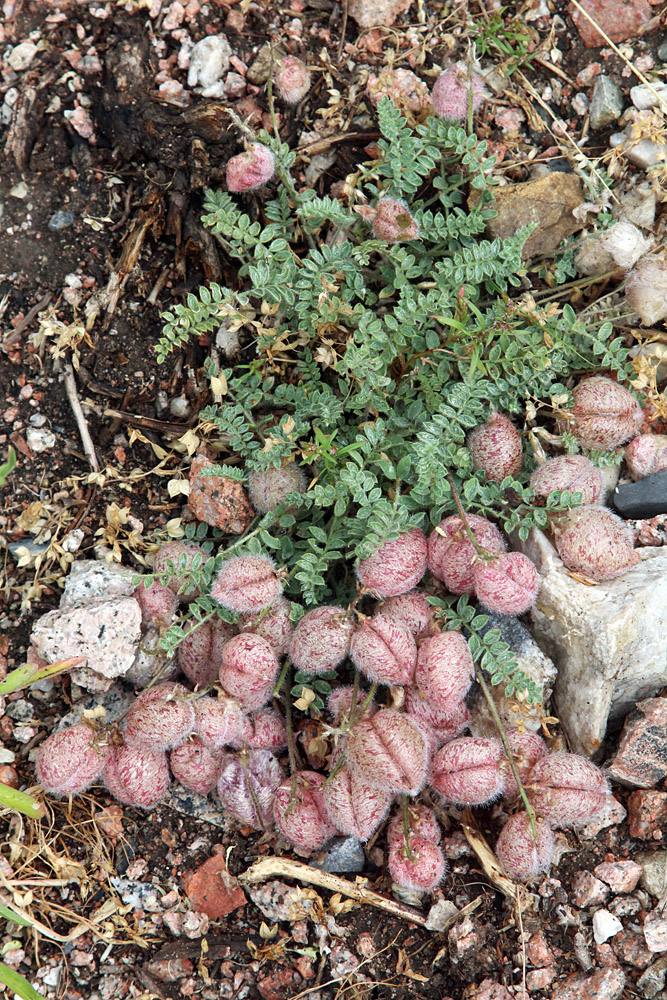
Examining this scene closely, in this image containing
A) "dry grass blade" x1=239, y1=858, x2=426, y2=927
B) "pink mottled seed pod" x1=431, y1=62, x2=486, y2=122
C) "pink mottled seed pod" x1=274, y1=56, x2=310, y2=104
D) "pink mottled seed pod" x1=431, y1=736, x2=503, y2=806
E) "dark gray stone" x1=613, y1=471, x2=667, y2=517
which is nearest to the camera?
"pink mottled seed pod" x1=431, y1=736, x2=503, y2=806

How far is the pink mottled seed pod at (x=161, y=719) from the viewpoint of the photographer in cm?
295

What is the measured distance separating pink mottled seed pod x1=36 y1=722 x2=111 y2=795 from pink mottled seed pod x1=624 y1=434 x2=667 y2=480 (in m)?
2.43

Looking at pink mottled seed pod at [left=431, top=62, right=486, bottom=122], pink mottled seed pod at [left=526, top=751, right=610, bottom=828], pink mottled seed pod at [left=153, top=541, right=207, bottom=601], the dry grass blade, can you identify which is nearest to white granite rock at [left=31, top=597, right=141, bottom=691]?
pink mottled seed pod at [left=153, top=541, right=207, bottom=601]

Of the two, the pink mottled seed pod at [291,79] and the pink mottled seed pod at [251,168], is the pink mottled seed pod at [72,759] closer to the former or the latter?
the pink mottled seed pod at [251,168]

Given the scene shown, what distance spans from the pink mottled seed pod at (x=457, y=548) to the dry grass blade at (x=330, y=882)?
3.88 ft

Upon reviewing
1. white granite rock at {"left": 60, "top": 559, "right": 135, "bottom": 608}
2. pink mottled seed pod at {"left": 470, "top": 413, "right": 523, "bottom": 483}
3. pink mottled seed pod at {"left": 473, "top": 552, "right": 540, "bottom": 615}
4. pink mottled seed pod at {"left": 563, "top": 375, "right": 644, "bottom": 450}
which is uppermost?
pink mottled seed pod at {"left": 563, "top": 375, "right": 644, "bottom": 450}

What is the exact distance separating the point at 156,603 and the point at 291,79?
241 cm

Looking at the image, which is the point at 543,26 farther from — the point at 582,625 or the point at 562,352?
the point at 582,625

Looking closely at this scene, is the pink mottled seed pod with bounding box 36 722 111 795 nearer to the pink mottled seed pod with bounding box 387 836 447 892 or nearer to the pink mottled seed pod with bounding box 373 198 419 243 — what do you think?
the pink mottled seed pod with bounding box 387 836 447 892

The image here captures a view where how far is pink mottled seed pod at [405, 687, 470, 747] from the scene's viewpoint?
3.01 meters

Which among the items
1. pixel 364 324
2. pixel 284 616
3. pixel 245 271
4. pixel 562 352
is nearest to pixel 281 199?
pixel 245 271

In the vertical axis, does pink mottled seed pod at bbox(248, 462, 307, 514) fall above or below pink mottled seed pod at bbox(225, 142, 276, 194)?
below

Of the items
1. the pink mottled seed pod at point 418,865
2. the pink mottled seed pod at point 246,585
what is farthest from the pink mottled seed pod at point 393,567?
the pink mottled seed pod at point 418,865

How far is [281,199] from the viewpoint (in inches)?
137
